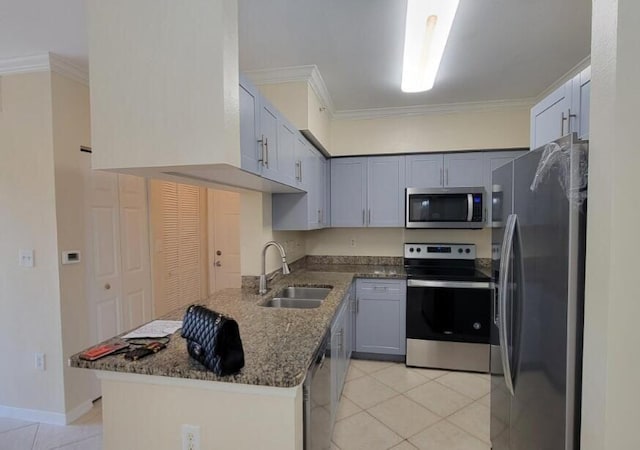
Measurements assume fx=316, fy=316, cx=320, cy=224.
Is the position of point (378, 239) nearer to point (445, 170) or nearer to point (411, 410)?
point (445, 170)

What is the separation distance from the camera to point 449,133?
11.6 ft

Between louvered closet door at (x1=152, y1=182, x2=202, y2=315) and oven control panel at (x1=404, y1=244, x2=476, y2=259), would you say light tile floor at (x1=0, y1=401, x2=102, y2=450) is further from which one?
oven control panel at (x1=404, y1=244, x2=476, y2=259)

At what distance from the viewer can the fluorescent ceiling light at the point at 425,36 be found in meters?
1.57

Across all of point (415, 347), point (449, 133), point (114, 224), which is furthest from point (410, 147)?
point (114, 224)

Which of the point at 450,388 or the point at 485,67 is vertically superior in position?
the point at 485,67

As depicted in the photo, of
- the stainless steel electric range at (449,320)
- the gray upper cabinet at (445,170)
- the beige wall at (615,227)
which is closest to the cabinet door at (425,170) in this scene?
the gray upper cabinet at (445,170)

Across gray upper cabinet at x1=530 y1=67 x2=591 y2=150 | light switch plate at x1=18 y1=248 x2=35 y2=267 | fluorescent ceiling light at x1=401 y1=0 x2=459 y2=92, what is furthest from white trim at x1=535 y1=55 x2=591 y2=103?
light switch plate at x1=18 y1=248 x2=35 y2=267

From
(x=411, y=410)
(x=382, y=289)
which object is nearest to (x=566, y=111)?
(x=382, y=289)

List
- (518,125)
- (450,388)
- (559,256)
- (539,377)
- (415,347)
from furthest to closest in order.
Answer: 1. (518,125)
2. (415,347)
3. (450,388)
4. (539,377)
5. (559,256)

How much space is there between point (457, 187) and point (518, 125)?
915 millimetres

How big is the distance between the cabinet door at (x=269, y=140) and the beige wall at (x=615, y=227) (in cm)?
139

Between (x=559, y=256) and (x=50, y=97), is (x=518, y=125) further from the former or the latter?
(x=50, y=97)

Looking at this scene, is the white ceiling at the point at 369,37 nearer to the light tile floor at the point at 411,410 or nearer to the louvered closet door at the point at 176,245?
the louvered closet door at the point at 176,245

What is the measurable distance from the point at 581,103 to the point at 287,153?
65.2 inches
